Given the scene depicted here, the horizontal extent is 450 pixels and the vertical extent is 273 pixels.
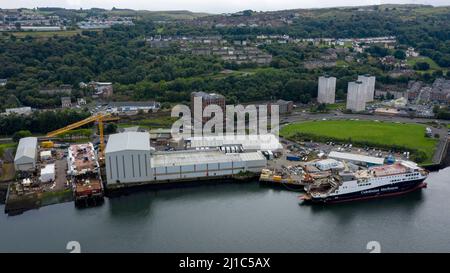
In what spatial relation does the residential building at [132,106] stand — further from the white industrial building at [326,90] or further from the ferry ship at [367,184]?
the ferry ship at [367,184]

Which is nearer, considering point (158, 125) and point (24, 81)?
point (158, 125)

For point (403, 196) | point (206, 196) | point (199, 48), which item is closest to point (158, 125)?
point (206, 196)

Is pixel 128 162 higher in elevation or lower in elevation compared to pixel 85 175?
higher

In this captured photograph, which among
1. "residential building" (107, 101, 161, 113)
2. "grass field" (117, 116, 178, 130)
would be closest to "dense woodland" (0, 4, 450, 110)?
"residential building" (107, 101, 161, 113)

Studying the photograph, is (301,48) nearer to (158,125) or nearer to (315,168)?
(158,125)

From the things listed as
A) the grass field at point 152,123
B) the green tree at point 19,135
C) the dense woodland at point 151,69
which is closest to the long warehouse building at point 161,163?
the grass field at point 152,123

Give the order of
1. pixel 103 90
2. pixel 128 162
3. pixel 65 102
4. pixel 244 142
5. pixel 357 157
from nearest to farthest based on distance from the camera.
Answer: pixel 128 162 → pixel 357 157 → pixel 244 142 → pixel 65 102 → pixel 103 90

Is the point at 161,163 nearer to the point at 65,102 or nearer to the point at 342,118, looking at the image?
the point at 65,102

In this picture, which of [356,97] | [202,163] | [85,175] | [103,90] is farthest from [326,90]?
[85,175]
